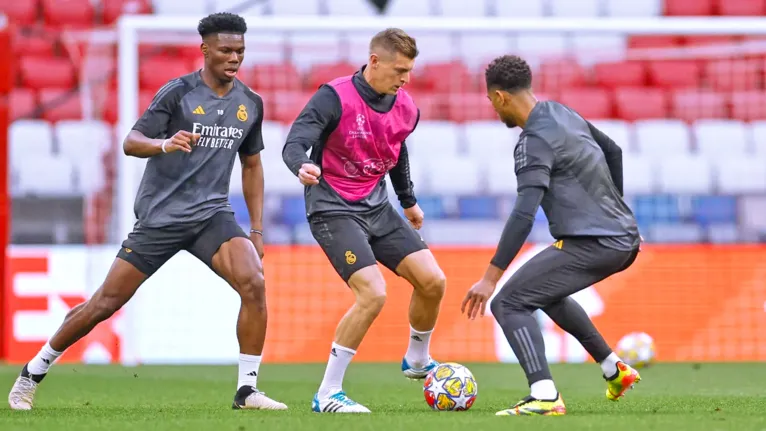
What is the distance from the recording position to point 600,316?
13.3 metres

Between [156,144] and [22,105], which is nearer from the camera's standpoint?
[156,144]

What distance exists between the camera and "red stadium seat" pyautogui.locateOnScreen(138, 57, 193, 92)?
15.4 meters

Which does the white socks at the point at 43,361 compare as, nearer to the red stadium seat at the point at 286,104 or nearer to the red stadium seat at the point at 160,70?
the red stadium seat at the point at 286,104

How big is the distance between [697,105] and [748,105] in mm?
701

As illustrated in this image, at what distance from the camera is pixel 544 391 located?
6.73m

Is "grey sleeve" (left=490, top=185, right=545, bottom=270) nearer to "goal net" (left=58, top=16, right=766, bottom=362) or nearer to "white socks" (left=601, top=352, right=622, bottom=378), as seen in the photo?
"white socks" (left=601, top=352, right=622, bottom=378)

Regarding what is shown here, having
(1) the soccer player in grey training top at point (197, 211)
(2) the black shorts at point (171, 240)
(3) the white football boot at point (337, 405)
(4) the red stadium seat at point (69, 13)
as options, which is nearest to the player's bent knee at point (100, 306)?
(1) the soccer player in grey training top at point (197, 211)

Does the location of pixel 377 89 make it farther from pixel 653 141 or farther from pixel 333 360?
pixel 653 141

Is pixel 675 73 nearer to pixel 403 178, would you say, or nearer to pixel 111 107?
pixel 111 107

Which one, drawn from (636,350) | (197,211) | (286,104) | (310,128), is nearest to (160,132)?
(197,211)

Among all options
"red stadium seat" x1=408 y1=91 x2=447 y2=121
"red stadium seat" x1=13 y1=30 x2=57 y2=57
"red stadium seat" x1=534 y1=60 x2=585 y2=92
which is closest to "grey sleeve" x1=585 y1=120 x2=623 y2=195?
"red stadium seat" x1=534 y1=60 x2=585 y2=92

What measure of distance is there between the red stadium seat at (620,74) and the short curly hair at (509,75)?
934 cm

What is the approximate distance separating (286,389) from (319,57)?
6040 mm

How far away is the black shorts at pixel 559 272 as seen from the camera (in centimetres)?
689
